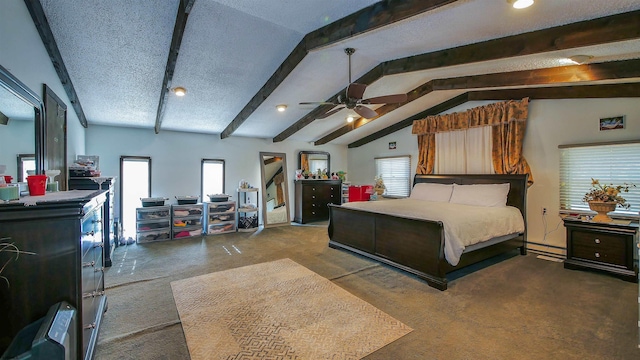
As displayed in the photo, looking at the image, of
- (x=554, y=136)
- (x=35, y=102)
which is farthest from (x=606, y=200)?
(x=35, y=102)

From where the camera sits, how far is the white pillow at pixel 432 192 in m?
4.97

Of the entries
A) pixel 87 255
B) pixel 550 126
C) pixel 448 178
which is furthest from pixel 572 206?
pixel 87 255

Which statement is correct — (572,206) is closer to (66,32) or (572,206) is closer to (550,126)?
(550,126)

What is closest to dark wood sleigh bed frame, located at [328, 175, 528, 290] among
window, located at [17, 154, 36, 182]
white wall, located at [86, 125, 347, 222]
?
white wall, located at [86, 125, 347, 222]

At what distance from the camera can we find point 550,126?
4.23m

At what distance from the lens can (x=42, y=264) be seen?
4.68 feet

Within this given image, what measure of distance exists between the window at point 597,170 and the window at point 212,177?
6409 millimetres

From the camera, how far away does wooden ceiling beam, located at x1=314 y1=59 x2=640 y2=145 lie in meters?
3.02

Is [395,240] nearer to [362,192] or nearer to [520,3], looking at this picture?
[520,3]

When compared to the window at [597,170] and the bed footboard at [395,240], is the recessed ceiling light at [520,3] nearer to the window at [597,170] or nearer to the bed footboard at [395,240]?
the bed footboard at [395,240]

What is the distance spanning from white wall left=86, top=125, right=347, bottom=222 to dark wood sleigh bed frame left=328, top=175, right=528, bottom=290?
2.87 meters

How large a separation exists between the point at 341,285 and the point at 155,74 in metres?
3.53

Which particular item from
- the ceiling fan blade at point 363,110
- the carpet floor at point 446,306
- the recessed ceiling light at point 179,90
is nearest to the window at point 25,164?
the carpet floor at point 446,306

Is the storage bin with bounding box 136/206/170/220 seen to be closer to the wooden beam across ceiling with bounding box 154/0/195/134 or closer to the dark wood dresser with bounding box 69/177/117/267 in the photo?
the dark wood dresser with bounding box 69/177/117/267
